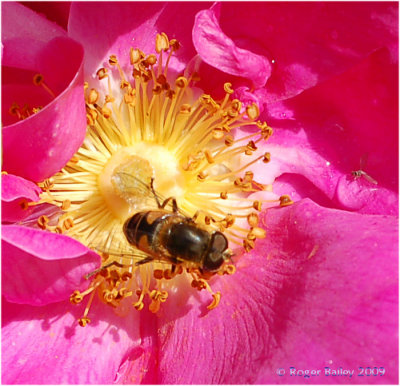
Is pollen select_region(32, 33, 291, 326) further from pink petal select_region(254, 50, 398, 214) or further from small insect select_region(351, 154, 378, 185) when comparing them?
small insect select_region(351, 154, 378, 185)

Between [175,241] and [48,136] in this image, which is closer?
[48,136]

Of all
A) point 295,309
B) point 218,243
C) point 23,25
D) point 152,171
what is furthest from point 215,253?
point 23,25

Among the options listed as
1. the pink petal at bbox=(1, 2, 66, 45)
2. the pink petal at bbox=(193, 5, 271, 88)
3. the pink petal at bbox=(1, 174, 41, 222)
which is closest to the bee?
the pink petal at bbox=(1, 174, 41, 222)

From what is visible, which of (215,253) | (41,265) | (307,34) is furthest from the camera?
(307,34)

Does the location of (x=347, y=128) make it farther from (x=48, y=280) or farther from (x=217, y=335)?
(x=48, y=280)

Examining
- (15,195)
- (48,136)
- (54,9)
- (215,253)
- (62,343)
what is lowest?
(62,343)

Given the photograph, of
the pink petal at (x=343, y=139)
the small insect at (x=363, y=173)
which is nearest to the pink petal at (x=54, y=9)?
the pink petal at (x=343, y=139)

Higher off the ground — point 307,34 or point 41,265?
point 307,34

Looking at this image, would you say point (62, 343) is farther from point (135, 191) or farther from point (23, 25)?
point (23, 25)
